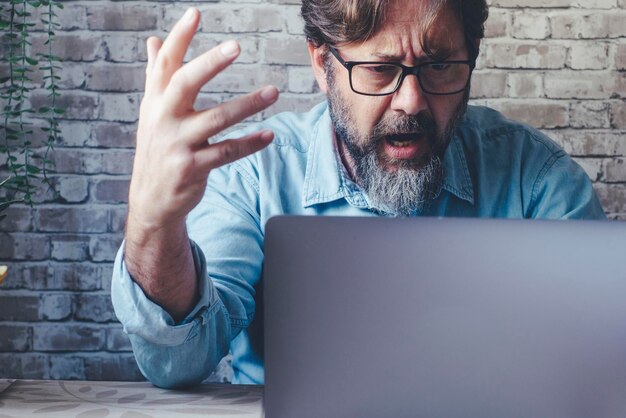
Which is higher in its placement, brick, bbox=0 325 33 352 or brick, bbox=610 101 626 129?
brick, bbox=610 101 626 129

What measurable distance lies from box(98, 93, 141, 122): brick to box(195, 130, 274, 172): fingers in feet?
4.50

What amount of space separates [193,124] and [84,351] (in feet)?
5.22

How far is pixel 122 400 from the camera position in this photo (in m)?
0.90

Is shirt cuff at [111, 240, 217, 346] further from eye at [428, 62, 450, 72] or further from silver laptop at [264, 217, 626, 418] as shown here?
eye at [428, 62, 450, 72]

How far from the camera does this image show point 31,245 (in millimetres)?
2072

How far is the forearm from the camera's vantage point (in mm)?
834

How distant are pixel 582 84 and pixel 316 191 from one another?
1148mm

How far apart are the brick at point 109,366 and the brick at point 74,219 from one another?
0.40 meters

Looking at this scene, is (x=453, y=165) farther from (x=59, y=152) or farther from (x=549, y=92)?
(x=59, y=152)

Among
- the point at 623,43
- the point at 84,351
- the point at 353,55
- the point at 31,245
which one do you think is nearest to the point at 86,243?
the point at 31,245

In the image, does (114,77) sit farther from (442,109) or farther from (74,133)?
(442,109)

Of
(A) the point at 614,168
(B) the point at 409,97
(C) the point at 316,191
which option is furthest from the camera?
(A) the point at 614,168

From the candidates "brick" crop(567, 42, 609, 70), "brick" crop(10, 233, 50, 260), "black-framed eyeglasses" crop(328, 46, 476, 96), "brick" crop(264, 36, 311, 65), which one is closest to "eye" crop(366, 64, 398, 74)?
"black-framed eyeglasses" crop(328, 46, 476, 96)

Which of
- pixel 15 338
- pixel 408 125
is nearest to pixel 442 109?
pixel 408 125
